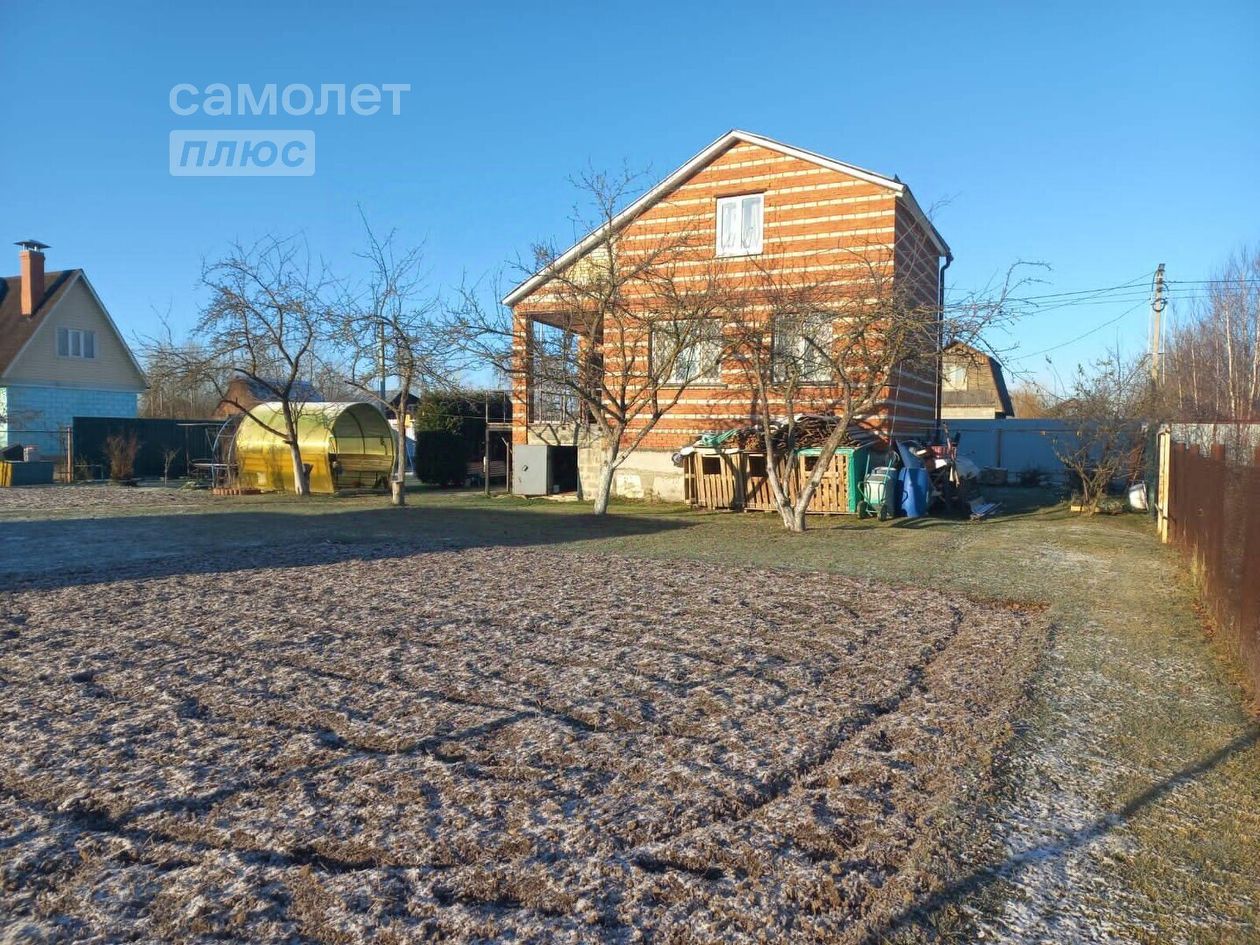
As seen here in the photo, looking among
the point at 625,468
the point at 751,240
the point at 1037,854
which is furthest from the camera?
the point at 625,468

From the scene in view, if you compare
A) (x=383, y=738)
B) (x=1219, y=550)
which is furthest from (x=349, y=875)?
(x=1219, y=550)

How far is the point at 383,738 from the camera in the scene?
4637 mm

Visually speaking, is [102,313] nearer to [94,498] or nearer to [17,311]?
[17,311]

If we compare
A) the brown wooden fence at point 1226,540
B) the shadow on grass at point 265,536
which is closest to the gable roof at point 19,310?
the shadow on grass at point 265,536

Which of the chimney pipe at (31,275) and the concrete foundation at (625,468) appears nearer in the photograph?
the concrete foundation at (625,468)

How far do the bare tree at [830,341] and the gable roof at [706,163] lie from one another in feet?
4.30

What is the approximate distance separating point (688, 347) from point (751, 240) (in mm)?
3994

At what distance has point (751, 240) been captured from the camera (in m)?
19.2

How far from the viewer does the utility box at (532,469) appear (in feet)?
72.6

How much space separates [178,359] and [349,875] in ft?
66.5

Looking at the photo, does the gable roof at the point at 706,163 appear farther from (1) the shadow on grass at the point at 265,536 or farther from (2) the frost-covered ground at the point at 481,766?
(2) the frost-covered ground at the point at 481,766

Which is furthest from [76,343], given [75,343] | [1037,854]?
[1037,854]

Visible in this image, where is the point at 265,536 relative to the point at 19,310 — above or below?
below

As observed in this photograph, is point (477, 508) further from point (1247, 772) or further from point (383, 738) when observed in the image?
point (1247, 772)
